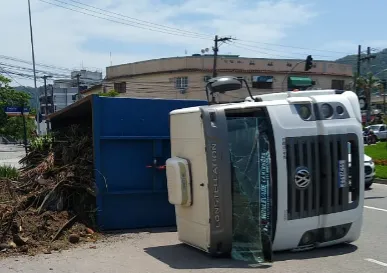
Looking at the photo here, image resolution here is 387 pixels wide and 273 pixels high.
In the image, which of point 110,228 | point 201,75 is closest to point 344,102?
point 110,228

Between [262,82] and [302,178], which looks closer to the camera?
[302,178]

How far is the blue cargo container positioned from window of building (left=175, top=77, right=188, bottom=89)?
42.0 metres

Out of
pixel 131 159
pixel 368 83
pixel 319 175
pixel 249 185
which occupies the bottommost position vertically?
pixel 249 185

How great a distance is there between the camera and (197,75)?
50906mm

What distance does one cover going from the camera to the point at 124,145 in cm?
890

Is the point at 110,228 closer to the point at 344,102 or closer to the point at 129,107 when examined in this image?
the point at 129,107

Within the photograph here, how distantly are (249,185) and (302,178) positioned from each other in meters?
0.75

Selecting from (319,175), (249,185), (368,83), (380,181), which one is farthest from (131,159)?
(368,83)

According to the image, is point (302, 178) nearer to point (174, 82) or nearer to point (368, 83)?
point (174, 82)

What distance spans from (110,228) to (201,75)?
4295 centimetres

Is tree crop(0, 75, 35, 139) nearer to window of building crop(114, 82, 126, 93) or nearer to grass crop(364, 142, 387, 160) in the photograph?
window of building crop(114, 82, 126, 93)

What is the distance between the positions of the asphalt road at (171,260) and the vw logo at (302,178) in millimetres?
1026

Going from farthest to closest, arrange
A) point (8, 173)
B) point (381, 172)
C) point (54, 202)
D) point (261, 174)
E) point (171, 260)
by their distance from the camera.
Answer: point (381, 172)
point (8, 173)
point (54, 202)
point (171, 260)
point (261, 174)

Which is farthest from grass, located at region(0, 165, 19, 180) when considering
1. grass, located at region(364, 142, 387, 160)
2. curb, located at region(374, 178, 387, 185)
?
grass, located at region(364, 142, 387, 160)
